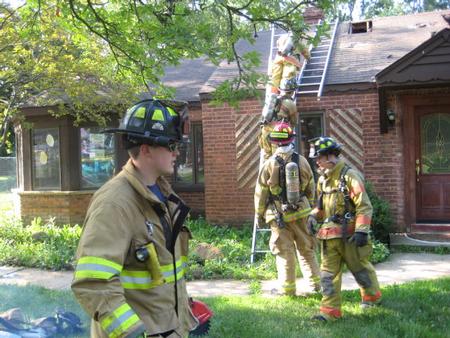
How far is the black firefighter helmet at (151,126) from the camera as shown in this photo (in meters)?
2.52

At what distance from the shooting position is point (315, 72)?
451 inches

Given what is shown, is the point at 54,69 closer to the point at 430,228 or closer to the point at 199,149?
the point at 199,149

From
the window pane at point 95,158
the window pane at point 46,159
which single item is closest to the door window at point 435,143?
the window pane at point 95,158

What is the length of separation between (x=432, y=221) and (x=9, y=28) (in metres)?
8.25

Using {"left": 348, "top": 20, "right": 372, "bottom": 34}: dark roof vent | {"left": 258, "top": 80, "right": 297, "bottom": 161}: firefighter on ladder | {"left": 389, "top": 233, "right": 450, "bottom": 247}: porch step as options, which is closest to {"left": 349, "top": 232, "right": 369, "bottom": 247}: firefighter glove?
{"left": 258, "top": 80, "right": 297, "bottom": 161}: firefighter on ladder

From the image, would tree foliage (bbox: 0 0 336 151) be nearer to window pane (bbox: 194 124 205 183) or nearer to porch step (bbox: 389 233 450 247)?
window pane (bbox: 194 124 205 183)

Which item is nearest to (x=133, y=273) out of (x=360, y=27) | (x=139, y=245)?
(x=139, y=245)

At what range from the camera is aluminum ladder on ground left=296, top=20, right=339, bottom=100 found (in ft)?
35.1

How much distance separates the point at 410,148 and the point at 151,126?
8764mm

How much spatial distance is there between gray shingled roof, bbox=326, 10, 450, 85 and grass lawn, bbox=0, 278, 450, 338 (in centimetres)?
518

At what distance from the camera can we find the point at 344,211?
219 inches

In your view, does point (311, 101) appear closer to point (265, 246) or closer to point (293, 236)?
point (265, 246)

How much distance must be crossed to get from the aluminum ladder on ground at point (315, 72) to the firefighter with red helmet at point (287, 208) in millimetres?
3904

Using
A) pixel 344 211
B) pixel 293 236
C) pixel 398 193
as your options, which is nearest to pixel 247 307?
pixel 293 236
